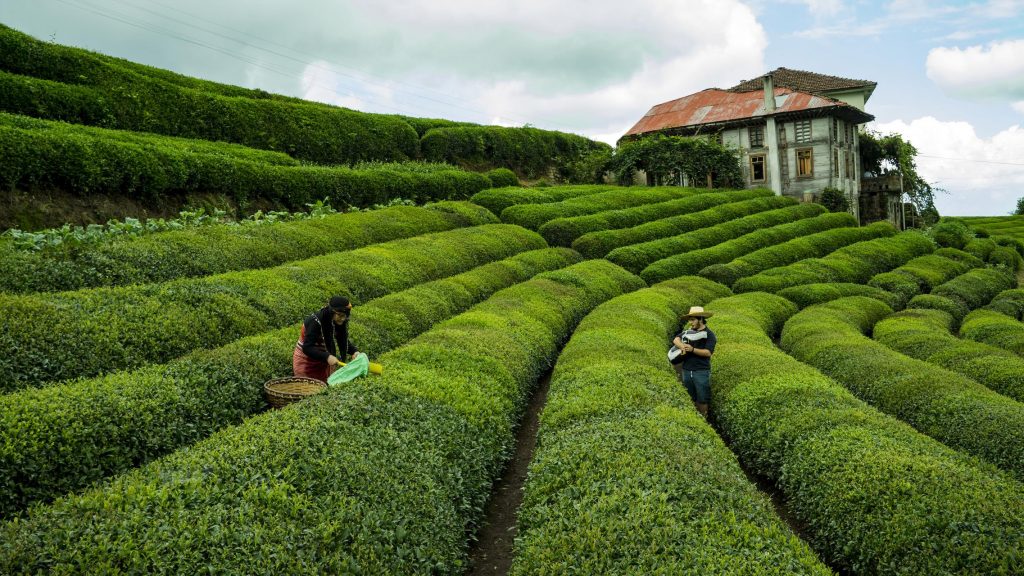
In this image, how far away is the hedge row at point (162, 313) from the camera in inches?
352

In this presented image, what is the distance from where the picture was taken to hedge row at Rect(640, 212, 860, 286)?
2653 centimetres

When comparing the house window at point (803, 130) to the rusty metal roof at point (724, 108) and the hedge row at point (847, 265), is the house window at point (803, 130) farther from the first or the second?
the hedge row at point (847, 265)

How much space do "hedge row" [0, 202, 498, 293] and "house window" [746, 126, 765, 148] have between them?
29485mm

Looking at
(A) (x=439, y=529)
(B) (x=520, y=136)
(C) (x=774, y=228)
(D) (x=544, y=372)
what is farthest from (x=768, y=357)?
(B) (x=520, y=136)

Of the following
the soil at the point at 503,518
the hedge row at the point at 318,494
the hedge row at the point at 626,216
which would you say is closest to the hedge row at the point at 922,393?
the soil at the point at 503,518

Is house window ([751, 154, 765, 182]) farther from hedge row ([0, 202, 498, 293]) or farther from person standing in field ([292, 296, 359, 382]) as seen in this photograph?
person standing in field ([292, 296, 359, 382])

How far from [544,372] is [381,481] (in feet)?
30.9

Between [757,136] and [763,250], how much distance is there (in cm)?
1888

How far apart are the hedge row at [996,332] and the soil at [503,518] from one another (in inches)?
540

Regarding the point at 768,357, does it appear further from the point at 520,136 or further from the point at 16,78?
the point at 520,136

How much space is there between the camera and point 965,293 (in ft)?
86.8

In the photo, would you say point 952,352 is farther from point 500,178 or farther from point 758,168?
point 758,168

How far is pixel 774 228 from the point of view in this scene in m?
33.3

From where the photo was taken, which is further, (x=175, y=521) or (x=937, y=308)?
(x=937, y=308)
